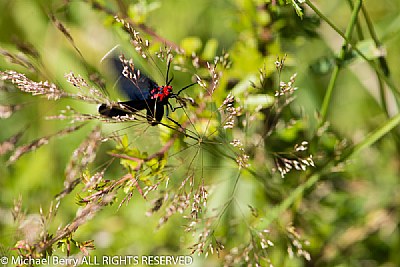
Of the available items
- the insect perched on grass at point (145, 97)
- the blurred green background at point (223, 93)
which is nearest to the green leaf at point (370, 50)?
the blurred green background at point (223, 93)

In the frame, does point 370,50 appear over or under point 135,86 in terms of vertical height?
over

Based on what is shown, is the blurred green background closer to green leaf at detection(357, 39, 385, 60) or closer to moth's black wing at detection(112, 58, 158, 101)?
green leaf at detection(357, 39, 385, 60)

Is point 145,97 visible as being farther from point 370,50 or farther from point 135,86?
point 370,50

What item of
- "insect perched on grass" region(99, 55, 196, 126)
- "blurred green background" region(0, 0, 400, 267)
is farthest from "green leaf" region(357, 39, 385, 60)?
"insect perched on grass" region(99, 55, 196, 126)

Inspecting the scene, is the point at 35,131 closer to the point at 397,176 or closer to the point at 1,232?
the point at 1,232

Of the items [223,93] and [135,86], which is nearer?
[135,86]

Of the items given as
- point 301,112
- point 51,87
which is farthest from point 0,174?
point 301,112

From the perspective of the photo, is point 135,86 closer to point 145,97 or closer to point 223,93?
point 145,97

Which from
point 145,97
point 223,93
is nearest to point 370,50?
point 223,93
